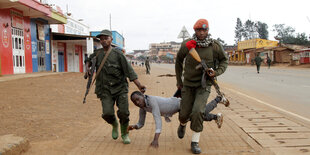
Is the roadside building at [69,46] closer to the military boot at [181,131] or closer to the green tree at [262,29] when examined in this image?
the military boot at [181,131]

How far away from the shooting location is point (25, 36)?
65.4 ft

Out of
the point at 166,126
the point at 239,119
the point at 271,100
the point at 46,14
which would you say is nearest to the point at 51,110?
the point at 166,126

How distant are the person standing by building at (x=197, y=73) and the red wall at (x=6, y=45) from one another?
15.7 metres

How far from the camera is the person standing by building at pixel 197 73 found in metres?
3.68

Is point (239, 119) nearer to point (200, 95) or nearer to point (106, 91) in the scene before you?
point (200, 95)

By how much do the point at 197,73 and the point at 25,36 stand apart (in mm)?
18949

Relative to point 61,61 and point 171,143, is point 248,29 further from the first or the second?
point 171,143

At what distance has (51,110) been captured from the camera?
6859 millimetres

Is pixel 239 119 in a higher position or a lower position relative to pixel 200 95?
lower

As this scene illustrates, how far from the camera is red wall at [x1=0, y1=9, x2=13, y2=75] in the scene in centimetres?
1669

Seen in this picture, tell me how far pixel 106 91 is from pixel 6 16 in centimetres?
1607

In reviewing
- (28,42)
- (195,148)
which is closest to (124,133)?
(195,148)

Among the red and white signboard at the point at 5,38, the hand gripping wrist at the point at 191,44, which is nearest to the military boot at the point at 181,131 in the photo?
the hand gripping wrist at the point at 191,44

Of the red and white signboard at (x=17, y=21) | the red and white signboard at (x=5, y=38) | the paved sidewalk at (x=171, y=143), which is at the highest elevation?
the red and white signboard at (x=17, y=21)
